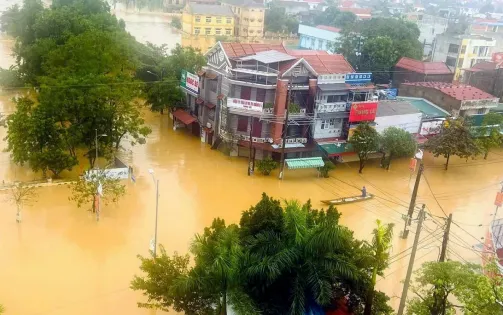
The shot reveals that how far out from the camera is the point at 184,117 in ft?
104

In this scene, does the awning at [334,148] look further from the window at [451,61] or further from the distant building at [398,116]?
the window at [451,61]

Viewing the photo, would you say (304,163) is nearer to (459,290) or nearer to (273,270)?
(273,270)

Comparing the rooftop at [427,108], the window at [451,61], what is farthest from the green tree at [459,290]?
the window at [451,61]

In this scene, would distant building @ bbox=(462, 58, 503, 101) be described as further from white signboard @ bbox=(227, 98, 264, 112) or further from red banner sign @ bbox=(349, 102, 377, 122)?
white signboard @ bbox=(227, 98, 264, 112)

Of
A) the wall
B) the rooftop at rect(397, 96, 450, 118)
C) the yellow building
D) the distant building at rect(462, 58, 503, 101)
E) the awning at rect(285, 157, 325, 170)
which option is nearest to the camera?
the awning at rect(285, 157, 325, 170)

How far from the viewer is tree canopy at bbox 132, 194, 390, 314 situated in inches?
461

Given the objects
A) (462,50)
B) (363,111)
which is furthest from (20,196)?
(462,50)

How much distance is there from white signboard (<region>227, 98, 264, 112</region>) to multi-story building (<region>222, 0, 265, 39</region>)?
47.5 m

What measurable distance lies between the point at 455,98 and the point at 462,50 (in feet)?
68.4

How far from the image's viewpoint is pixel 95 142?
25094 millimetres

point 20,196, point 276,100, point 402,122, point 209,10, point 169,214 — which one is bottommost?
point 169,214

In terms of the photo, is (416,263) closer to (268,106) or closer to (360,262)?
(360,262)

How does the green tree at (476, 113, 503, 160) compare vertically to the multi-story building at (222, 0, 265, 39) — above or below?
below

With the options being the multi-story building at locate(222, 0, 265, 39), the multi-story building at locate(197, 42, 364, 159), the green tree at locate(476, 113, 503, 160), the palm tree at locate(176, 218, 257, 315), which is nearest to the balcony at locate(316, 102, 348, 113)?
the multi-story building at locate(197, 42, 364, 159)
